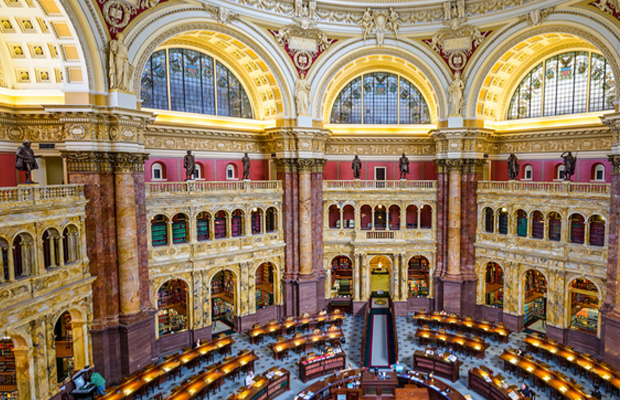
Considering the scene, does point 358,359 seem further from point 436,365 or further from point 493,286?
point 493,286

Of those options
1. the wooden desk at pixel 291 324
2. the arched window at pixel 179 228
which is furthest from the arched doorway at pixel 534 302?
the arched window at pixel 179 228

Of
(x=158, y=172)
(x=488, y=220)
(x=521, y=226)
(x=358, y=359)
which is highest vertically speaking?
(x=158, y=172)

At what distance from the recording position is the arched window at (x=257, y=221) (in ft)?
90.3

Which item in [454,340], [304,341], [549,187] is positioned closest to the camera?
[454,340]

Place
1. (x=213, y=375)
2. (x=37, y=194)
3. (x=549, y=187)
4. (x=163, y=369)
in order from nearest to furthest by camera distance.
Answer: (x=37, y=194) < (x=213, y=375) < (x=163, y=369) < (x=549, y=187)

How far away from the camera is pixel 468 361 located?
2230 centimetres

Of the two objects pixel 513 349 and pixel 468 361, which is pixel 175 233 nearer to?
pixel 468 361

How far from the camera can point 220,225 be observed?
27.2 metres

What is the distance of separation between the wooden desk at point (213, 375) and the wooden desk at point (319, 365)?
269 cm

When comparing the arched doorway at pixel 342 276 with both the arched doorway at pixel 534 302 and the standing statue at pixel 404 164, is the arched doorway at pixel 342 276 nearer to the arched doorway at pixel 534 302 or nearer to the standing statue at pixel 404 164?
the standing statue at pixel 404 164

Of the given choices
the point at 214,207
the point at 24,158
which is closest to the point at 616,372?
the point at 214,207

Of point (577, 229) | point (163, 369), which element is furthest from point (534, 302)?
point (163, 369)

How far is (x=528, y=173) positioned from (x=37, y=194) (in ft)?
97.2

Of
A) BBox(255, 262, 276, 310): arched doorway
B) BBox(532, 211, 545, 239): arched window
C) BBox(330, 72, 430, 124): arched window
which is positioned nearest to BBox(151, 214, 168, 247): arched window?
BBox(255, 262, 276, 310): arched doorway
